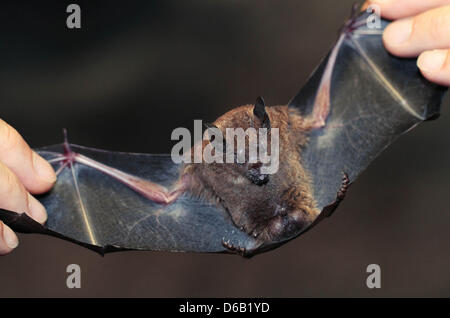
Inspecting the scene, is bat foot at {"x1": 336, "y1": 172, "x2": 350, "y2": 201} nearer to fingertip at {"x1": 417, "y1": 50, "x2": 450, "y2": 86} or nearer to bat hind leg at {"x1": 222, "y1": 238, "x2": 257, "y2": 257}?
bat hind leg at {"x1": 222, "y1": 238, "x2": 257, "y2": 257}

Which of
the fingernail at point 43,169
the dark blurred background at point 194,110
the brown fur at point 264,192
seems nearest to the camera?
the brown fur at point 264,192

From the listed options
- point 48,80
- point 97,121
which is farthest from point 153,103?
point 48,80

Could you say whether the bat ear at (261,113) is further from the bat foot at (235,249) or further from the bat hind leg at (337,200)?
the bat foot at (235,249)

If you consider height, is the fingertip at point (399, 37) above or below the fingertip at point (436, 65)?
above

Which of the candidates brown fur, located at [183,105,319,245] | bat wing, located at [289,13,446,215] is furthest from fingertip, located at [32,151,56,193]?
bat wing, located at [289,13,446,215]

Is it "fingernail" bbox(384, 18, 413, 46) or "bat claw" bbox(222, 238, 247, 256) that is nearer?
"bat claw" bbox(222, 238, 247, 256)

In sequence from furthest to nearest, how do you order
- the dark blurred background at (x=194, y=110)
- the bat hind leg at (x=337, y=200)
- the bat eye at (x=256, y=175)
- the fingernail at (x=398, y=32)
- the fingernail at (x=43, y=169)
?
the dark blurred background at (x=194, y=110) < the fingernail at (x=398, y=32) < the fingernail at (x=43, y=169) < the bat eye at (x=256, y=175) < the bat hind leg at (x=337, y=200)

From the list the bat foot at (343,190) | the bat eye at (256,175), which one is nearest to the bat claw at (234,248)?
the bat eye at (256,175)

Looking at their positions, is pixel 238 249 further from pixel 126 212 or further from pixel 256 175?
pixel 126 212
